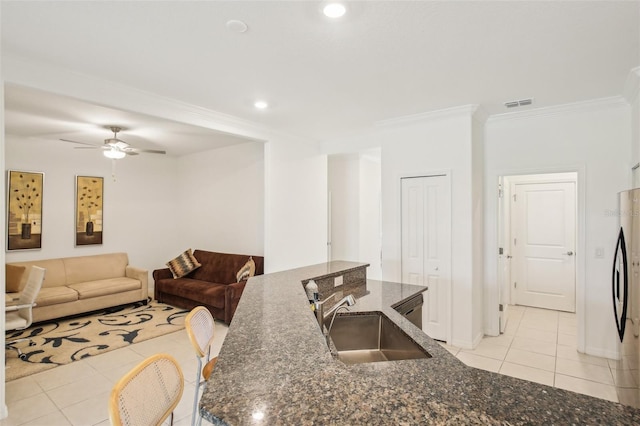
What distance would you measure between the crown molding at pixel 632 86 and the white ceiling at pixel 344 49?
0.06 metres

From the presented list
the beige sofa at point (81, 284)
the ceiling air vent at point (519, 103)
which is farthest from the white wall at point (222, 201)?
the ceiling air vent at point (519, 103)

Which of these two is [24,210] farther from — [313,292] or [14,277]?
[313,292]

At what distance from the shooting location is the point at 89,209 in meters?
5.66

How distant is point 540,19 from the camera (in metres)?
2.01

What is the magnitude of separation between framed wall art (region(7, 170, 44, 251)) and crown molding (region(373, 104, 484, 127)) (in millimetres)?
5197

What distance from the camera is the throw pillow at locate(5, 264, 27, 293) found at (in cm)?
456

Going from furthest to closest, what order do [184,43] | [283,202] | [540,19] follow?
[283,202] → [184,43] → [540,19]

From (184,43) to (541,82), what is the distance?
2.99m

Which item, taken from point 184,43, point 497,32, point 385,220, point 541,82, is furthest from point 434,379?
point 385,220

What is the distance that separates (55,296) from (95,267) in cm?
96

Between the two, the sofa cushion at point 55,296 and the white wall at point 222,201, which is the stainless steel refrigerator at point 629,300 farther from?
the sofa cushion at point 55,296

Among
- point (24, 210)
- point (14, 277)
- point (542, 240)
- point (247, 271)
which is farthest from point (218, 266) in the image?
point (542, 240)

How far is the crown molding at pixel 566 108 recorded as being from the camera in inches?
133

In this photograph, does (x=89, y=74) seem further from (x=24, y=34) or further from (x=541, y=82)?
(x=541, y=82)
